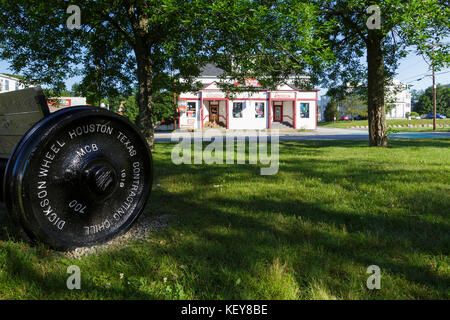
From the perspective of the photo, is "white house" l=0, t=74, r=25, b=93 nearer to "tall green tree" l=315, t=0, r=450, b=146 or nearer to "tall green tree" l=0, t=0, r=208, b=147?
"tall green tree" l=0, t=0, r=208, b=147

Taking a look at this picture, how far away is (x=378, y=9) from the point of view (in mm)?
10180

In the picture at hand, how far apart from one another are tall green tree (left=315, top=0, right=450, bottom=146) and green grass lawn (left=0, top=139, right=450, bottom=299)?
784 cm

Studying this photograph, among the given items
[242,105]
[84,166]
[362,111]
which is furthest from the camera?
[362,111]

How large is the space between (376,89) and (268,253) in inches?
502

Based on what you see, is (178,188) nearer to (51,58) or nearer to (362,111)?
(51,58)

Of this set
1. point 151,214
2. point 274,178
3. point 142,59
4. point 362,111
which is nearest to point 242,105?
point 142,59

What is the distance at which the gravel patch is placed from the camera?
9.25ft

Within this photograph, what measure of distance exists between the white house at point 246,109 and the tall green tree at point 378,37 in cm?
2009

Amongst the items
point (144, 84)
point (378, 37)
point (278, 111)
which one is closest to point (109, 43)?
point (144, 84)

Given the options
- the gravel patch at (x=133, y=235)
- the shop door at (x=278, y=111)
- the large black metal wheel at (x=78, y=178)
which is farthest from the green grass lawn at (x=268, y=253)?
the shop door at (x=278, y=111)

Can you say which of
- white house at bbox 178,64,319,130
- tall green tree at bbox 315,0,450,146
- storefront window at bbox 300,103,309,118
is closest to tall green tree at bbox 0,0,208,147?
tall green tree at bbox 315,0,450,146

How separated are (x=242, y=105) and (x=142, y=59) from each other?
86.0 feet

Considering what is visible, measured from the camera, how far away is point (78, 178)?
261 cm

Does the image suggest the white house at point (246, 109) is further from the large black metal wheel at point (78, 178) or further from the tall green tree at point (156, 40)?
the large black metal wheel at point (78, 178)
